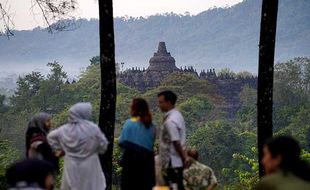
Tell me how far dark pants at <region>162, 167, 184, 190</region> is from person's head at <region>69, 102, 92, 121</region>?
1.19 m

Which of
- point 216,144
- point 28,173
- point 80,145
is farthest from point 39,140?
point 216,144

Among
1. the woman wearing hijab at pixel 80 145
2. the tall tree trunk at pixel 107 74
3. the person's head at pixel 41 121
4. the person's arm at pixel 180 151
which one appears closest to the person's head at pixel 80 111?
the woman wearing hijab at pixel 80 145

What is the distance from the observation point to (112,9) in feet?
29.0

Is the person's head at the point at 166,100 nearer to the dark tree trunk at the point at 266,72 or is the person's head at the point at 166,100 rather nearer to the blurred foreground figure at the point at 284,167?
the dark tree trunk at the point at 266,72

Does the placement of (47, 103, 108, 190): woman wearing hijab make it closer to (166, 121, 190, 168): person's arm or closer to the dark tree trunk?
(166, 121, 190, 168): person's arm

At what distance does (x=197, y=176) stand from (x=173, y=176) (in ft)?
1.00

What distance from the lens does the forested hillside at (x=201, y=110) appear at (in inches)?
2042

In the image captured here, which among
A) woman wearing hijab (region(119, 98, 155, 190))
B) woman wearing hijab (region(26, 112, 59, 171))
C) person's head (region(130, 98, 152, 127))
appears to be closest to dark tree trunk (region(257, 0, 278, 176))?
woman wearing hijab (region(119, 98, 155, 190))

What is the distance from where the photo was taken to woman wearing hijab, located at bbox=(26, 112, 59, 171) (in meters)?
6.42

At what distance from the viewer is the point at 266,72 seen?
8.42 metres

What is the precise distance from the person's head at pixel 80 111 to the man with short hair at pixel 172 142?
30.5 inches

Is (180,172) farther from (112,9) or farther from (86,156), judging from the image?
(112,9)

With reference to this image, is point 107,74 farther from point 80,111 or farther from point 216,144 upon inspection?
point 216,144

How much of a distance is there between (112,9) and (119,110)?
171 feet
